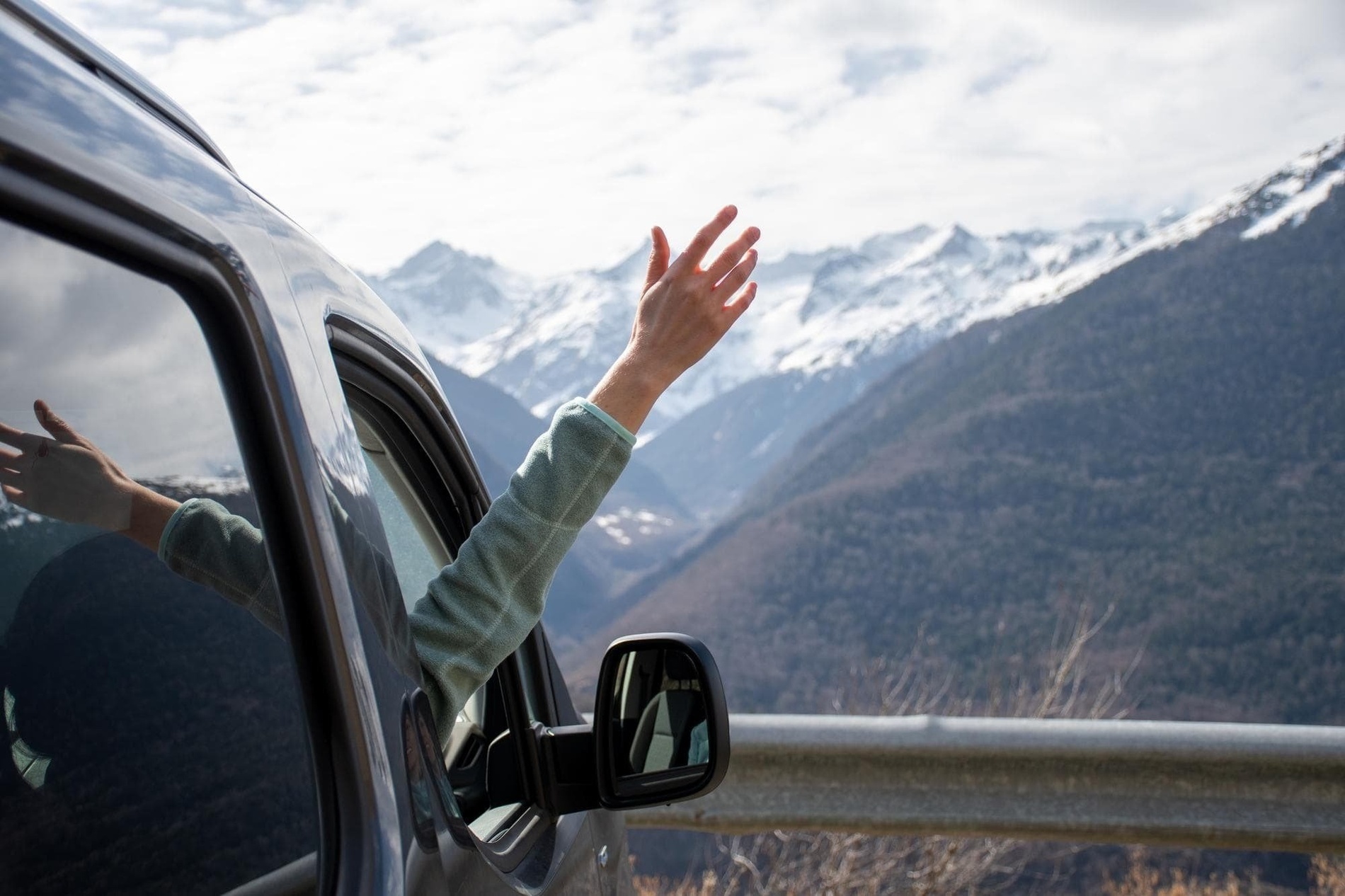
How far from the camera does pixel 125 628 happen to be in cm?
73

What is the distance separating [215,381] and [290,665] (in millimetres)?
203

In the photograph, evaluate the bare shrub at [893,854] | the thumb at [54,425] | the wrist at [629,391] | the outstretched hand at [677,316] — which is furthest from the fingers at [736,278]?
the bare shrub at [893,854]

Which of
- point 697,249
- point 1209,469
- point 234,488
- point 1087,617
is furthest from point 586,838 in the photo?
point 1209,469

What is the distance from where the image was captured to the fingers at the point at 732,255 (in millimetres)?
1336

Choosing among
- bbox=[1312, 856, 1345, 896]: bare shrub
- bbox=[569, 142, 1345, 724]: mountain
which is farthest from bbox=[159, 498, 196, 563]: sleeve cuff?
bbox=[569, 142, 1345, 724]: mountain

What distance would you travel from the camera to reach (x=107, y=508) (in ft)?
2.41

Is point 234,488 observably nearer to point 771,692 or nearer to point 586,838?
point 586,838

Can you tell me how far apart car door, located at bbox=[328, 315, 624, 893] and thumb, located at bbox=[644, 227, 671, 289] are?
0.28m

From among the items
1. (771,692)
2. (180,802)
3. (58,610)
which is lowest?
(771,692)

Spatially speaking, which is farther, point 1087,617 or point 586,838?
point 1087,617

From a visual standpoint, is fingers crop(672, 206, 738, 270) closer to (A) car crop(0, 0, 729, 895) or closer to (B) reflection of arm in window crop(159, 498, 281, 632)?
(A) car crop(0, 0, 729, 895)

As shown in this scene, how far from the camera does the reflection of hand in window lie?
674 millimetres

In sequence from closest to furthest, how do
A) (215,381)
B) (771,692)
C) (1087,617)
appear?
(215,381) < (1087,617) < (771,692)

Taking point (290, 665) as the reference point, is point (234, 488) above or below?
above
